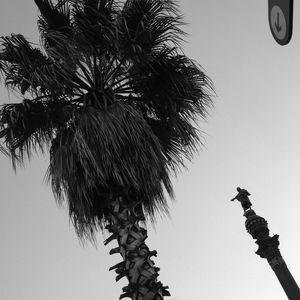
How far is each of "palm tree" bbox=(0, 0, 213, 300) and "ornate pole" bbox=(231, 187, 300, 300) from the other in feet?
12.9

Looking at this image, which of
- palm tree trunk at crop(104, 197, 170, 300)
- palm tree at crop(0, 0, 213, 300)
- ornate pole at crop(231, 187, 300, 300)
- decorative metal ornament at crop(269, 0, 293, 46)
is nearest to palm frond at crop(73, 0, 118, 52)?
palm tree at crop(0, 0, 213, 300)

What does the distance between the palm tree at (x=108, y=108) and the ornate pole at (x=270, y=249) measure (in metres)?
3.94

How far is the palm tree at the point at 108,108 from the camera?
266 inches

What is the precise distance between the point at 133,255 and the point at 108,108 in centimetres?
224

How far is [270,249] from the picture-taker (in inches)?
421

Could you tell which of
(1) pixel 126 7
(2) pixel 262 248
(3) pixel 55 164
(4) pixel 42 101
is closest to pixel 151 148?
(3) pixel 55 164

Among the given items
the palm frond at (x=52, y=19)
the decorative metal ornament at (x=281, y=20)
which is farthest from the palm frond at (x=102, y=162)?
the decorative metal ornament at (x=281, y=20)

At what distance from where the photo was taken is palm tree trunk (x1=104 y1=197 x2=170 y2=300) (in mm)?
5879

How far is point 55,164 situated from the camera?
22.7 ft

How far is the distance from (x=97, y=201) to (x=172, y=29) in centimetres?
295

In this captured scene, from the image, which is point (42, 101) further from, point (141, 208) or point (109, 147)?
point (141, 208)

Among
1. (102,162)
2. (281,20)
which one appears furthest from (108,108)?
(281,20)

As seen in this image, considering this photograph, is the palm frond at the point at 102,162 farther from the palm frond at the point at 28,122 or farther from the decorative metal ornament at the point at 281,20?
the decorative metal ornament at the point at 281,20

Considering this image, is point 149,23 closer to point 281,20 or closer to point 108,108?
point 108,108
